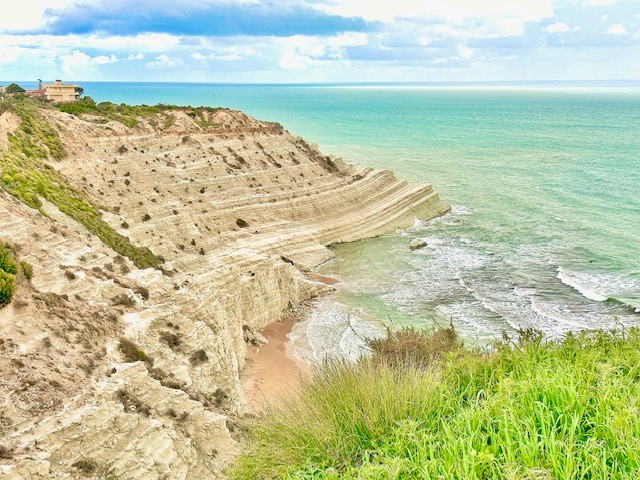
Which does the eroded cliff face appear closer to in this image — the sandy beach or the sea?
the sandy beach

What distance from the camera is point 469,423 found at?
8945 millimetres

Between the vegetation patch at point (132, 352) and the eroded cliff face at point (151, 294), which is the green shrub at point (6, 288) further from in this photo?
the vegetation patch at point (132, 352)

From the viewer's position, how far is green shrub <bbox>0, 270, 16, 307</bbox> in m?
15.8

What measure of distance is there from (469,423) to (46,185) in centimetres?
2819

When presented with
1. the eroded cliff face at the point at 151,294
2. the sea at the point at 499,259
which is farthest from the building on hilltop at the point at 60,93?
the sea at the point at 499,259

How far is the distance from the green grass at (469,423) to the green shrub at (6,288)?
346 inches

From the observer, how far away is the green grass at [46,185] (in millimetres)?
26812

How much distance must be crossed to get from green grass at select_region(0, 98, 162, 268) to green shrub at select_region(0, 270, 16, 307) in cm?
991

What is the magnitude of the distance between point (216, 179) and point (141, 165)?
6808mm

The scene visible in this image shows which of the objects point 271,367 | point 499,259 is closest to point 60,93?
point 499,259

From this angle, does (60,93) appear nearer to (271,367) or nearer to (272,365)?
(272,365)

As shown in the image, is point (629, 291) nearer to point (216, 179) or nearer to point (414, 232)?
point (414, 232)

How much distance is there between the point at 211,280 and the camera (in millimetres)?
30062

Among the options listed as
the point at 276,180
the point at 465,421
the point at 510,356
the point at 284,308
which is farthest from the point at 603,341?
the point at 276,180
